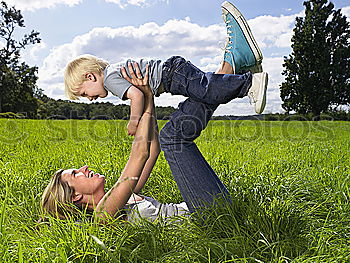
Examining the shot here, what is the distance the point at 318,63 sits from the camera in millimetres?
33125

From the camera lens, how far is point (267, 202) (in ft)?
9.02

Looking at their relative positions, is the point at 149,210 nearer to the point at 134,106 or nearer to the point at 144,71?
the point at 134,106

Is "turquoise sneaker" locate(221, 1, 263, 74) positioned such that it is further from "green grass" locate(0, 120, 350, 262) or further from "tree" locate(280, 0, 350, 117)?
"tree" locate(280, 0, 350, 117)

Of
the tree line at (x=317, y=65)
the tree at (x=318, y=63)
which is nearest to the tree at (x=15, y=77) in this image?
the tree line at (x=317, y=65)

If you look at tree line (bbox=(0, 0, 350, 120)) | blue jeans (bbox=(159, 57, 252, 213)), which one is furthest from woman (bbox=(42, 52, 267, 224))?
tree line (bbox=(0, 0, 350, 120))

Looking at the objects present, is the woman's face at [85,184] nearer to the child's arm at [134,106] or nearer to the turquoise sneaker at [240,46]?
the child's arm at [134,106]

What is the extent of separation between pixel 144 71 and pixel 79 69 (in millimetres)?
627

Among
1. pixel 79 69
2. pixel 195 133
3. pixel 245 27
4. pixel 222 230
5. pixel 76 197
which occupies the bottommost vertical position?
pixel 222 230

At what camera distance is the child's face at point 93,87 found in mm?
3199

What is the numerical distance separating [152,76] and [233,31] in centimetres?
80

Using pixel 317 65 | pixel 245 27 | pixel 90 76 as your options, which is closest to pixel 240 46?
pixel 245 27

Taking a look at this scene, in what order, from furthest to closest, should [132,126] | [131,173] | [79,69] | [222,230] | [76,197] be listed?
1. [79,69]
2. [76,197]
3. [132,126]
4. [131,173]
5. [222,230]

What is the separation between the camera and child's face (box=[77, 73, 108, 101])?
320cm

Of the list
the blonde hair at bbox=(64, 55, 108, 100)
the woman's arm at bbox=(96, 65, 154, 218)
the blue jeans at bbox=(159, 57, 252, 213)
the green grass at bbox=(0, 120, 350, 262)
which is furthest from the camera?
the blonde hair at bbox=(64, 55, 108, 100)
